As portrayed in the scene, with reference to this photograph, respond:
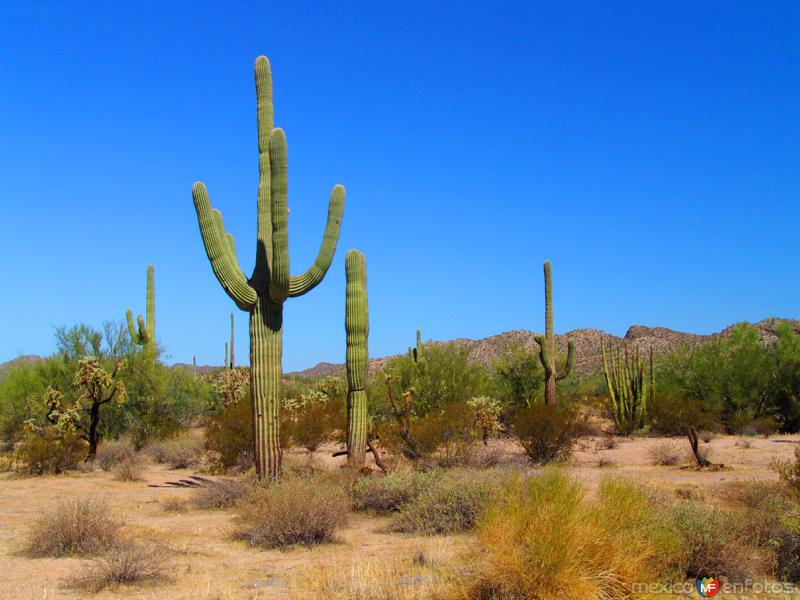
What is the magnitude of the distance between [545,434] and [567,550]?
10744 mm

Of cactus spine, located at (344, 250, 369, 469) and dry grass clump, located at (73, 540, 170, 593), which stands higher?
cactus spine, located at (344, 250, 369, 469)

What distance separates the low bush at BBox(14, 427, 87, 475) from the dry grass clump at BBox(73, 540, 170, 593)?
398 inches

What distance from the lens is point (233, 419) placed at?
17.0 meters

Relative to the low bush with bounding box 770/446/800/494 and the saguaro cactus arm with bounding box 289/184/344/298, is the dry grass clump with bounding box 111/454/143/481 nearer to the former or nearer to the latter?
the saguaro cactus arm with bounding box 289/184/344/298

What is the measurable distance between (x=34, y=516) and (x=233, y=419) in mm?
5827

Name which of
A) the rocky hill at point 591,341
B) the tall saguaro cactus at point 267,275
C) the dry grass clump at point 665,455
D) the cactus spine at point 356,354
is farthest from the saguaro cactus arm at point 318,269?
the rocky hill at point 591,341

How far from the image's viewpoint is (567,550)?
5980mm

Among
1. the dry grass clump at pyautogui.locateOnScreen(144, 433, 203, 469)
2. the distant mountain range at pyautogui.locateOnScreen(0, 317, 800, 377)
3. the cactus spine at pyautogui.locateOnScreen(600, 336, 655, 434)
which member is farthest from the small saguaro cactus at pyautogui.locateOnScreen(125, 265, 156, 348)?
the distant mountain range at pyautogui.locateOnScreen(0, 317, 800, 377)

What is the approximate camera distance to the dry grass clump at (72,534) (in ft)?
28.6

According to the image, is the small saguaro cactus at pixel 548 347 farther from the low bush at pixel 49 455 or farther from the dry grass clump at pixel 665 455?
the low bush at pixel 49 455

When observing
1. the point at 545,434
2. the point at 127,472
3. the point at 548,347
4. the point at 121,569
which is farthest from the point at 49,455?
the point at 548,347

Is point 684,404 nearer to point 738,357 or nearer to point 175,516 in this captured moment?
point 738,357

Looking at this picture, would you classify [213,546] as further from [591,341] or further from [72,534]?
[591,341]

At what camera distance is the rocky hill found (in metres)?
55.0
